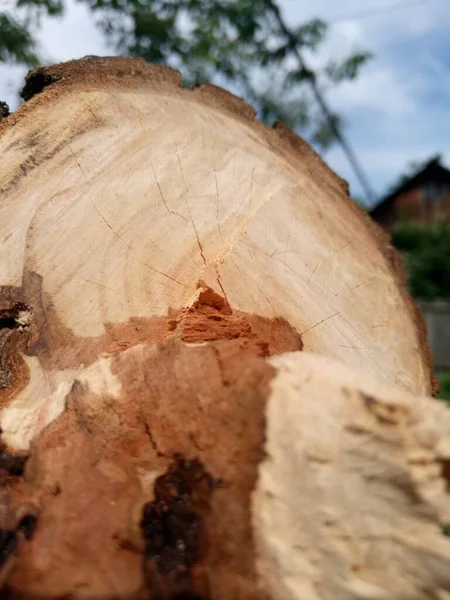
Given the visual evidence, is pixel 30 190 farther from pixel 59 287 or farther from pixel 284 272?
pixel 284 272

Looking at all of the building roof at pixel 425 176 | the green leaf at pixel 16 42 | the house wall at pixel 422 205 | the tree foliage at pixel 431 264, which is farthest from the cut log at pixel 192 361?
the house wall at pixel 422 205

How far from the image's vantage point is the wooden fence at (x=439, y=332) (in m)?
10.4

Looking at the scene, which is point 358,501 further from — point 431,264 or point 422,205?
point 422,205

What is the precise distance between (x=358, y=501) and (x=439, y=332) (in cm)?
998

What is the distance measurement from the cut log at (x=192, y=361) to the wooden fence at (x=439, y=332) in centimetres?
888

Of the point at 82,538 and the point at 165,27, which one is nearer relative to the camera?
the point at 82,538

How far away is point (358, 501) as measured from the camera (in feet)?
3.77

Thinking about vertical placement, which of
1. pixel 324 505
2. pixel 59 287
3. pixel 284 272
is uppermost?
pixel 284 272

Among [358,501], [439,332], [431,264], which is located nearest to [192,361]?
[358,501]

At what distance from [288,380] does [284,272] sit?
22.6 inches

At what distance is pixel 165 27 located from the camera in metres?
4.58

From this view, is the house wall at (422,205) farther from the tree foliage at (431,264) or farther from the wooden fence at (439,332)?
the wooden fence at (439,332)

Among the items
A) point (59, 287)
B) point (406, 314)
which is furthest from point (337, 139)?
point (59, 287)

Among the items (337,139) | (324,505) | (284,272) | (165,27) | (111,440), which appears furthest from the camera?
(337,139)
